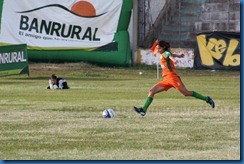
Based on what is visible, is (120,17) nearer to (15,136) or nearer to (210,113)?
(210,113)

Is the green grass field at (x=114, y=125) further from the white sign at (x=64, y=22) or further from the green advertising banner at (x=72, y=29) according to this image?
the white sign at (x=64, y=22)

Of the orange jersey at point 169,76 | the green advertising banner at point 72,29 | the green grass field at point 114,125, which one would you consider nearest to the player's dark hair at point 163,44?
the orange jersey at point 169,76

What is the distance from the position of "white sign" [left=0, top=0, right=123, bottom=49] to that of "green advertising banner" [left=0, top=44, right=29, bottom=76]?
7747 mm

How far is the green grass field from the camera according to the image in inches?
546

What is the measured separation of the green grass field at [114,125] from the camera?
45.5 feet

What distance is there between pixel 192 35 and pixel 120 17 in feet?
12.9

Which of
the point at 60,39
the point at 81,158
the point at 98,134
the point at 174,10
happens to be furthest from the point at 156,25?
the point at 81,158

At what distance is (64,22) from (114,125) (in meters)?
27.9

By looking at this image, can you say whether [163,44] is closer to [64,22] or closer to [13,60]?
[13,60]

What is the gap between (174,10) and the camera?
46.9 metres

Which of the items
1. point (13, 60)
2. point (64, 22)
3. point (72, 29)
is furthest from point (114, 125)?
point (64, 22)

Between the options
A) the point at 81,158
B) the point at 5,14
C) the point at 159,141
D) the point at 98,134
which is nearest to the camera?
the point at 81,158

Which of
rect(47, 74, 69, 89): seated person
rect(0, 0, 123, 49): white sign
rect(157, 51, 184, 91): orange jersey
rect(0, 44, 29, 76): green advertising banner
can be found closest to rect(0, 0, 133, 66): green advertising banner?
Result: rect(0, 0, 123, 49): white sign

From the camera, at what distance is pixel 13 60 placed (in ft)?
118
